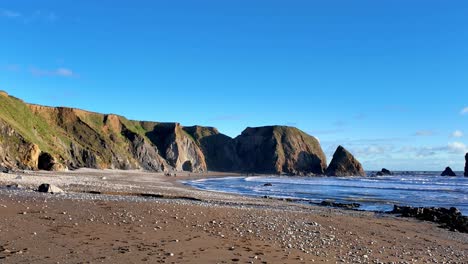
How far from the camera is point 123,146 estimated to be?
10944 centimetres

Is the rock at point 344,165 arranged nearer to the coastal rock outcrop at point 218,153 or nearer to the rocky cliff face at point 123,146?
the rocky cliff face at point 123,146

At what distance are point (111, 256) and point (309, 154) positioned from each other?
186 meters

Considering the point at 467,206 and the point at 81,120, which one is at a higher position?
the point at 81,120

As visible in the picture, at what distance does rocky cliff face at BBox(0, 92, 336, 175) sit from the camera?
57.6m

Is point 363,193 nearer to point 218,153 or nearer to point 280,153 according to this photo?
point 280,153

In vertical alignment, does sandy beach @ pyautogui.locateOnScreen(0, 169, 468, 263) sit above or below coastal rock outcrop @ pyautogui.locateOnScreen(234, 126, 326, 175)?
below

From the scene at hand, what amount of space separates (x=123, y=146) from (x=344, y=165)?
10058 centimetres

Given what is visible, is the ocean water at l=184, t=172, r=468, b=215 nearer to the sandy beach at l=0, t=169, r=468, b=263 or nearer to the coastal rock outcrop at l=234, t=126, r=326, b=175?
the sandy beach at l=0, t=169, r=468, b=263

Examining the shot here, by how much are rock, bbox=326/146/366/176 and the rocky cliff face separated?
389 inches

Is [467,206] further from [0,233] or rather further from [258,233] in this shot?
[0,233]

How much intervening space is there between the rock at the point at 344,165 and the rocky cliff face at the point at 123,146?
988 cm

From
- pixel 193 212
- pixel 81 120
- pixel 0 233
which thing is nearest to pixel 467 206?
pixel 193 212

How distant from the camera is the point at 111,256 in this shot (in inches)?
377

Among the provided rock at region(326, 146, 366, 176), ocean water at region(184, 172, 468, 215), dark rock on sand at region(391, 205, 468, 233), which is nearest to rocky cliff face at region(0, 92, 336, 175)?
rock at region(326, 146, 366, 176)
